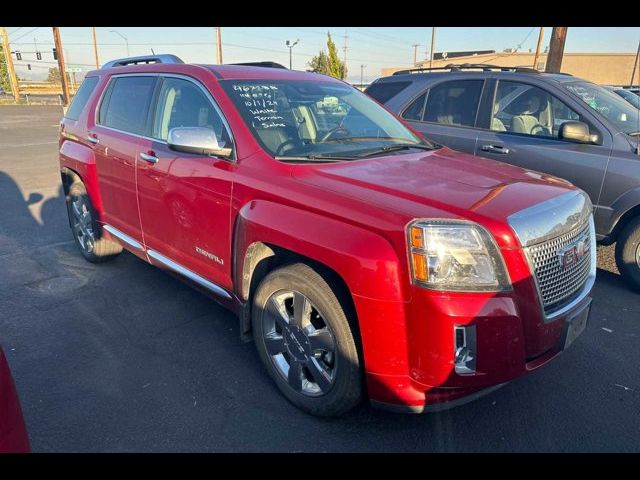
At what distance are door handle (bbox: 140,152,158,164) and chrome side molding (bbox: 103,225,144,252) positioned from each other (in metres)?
0.75

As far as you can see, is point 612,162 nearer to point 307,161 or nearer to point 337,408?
point 307,161

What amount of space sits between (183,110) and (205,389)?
1.99 metres

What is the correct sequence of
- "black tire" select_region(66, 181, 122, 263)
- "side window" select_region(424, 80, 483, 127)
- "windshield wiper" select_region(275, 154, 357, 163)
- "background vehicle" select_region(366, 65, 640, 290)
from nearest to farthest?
"windshield wiper" select_region(275, 154, 357, 163), "background vehicle" select_region(366, 65, 640, 290), "black tire" select_region(66, 181, 122, 263), "side window" select_region(424, 80, 483, 127)

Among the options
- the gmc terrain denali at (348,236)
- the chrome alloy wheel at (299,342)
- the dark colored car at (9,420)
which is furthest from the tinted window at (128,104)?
the dark colored car at (9,420)

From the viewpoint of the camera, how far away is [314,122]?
324cm

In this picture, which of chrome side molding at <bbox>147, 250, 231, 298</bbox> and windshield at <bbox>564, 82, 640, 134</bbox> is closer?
chrome side molding at <bbox>147, 250, 231, 298</bbox>

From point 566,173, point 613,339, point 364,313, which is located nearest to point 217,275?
point 364,313

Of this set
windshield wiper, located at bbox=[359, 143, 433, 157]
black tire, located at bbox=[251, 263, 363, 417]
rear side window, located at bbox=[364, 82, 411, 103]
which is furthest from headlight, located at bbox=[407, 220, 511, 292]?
rear side window, located at bbox=[364, 82, 411, 103]

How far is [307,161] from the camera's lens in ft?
9.06

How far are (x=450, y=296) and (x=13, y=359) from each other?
299 cm

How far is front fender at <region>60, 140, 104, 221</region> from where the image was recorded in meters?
4.39

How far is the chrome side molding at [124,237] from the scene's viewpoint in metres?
3.94

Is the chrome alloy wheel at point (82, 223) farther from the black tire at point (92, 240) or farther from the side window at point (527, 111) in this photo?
the side window at point (527, 111)

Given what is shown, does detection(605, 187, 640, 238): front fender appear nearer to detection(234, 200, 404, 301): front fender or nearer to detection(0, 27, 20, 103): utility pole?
detection(234, 200, 404, 301): front fender
